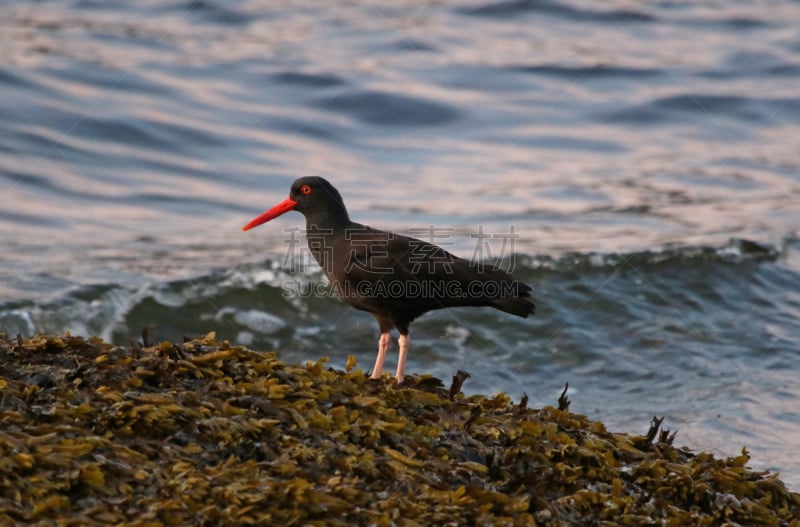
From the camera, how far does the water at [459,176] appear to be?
841 centimetres

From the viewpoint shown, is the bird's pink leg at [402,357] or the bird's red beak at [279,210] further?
the bird's red beak at [279,210]

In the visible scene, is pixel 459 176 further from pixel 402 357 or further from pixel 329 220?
pixel 402 357

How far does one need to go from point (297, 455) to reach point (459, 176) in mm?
8979

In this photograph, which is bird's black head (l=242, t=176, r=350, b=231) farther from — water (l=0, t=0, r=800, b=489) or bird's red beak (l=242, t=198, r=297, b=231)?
water (l=0, t=0, r=800, b=489)

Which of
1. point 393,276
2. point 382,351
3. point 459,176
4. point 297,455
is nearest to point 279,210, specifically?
point 393,276

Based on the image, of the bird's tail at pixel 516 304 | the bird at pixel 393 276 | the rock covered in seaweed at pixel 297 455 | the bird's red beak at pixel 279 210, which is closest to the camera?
the rock covered in seaweed at pixel 297 455

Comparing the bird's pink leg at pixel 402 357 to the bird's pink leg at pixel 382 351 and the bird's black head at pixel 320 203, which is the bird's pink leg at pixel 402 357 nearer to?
the bird's pink leg at pixel 382 351

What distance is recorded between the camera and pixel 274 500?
3014 millimetres

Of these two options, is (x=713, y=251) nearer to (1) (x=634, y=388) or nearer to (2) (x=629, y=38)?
(1) (x=634, y=388)

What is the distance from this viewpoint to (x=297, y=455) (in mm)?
3240

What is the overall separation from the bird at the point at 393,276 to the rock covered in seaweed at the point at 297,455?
40.1 inches

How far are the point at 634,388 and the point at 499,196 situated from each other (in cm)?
450

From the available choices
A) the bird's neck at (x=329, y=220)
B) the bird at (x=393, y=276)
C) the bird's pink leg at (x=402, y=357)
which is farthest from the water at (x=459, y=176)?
the bird's neck at (x=329, y=220)

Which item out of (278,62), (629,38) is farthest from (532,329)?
(629,38)
